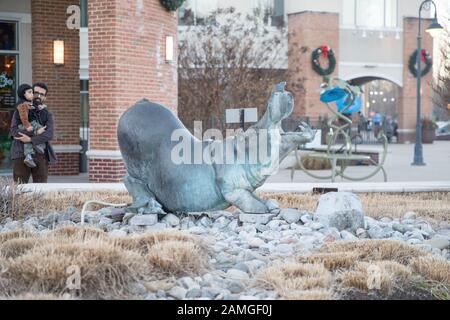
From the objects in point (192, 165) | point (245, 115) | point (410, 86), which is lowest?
point (192, 165)

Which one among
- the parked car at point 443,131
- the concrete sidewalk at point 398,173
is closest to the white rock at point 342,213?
the concrete sidewalk at point 398,173

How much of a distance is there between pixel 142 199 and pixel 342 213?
6.77 feet

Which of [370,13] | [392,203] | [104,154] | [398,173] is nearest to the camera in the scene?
[392,203]

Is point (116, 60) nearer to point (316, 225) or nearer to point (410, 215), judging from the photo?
point (410, 215)

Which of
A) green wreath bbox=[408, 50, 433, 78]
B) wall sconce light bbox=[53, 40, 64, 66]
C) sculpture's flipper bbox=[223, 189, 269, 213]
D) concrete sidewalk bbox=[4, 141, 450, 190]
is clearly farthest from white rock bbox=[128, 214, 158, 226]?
green wreath bbox=[408, 50, 433, 78]

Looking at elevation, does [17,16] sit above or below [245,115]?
above

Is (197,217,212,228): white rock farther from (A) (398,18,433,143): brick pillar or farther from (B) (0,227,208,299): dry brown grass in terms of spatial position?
(A) (398,18,433,143): brick pillar

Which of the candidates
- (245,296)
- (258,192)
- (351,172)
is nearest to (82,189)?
(258,192)

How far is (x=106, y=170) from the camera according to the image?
12656 millimetres

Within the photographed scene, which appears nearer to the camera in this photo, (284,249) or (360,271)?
(360,271)

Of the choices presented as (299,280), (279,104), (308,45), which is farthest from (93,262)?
(308,45)
